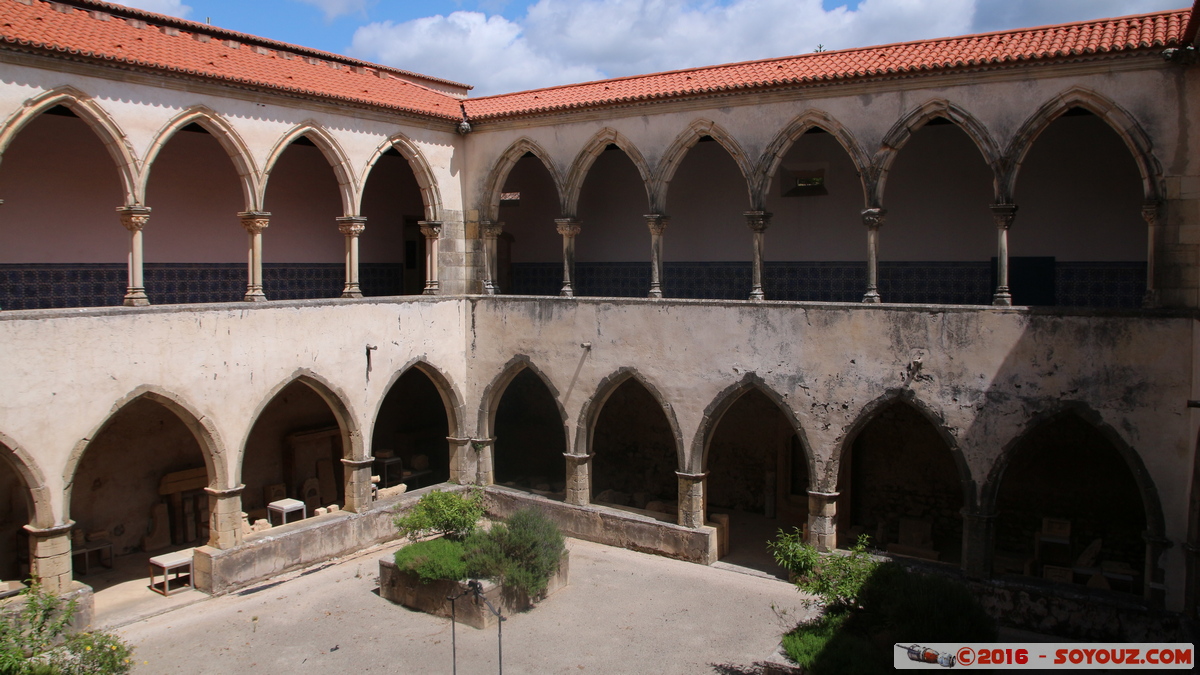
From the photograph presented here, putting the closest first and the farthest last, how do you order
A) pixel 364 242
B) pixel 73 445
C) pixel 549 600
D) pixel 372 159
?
pixel 73 445, pixel 549 600, pixel 372 159, pixel 364 242

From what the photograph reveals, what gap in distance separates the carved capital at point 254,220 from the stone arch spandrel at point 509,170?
12.2 feet

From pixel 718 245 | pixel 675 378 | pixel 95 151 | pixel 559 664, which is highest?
pixel 95 151

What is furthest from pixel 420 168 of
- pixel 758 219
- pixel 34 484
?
pixel 34 484

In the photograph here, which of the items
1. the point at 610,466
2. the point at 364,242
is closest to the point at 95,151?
the point at 364,242

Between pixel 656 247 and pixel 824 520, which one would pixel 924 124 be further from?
pixel 824 520

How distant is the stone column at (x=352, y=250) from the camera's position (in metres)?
13.2

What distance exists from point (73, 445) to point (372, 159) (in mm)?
5680

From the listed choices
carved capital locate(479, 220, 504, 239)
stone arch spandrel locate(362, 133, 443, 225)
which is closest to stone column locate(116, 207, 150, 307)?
stone arch spandrel locate(362, 133, 443, 225)

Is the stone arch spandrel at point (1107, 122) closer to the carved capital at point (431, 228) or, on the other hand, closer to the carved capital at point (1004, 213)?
the carved capital at point (1004, 213)

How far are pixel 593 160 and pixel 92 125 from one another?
6628mm

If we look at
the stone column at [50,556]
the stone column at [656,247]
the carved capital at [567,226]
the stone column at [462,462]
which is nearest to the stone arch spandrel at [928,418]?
the stone column at [656,247]

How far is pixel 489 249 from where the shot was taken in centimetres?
1487

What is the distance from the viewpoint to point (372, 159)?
13.5m

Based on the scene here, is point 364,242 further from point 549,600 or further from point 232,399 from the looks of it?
point 549,600
